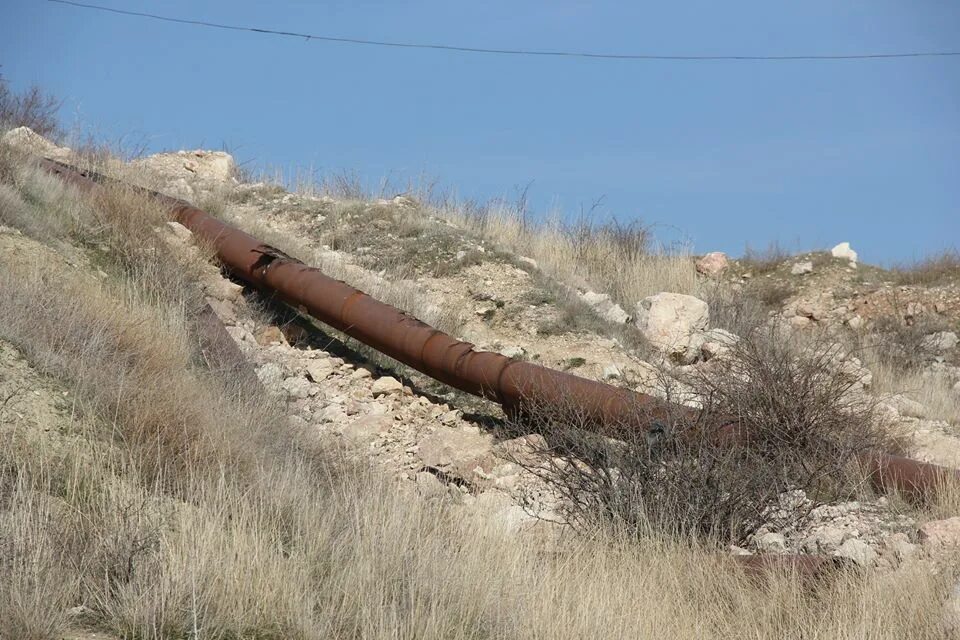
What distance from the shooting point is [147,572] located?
14.3 feet

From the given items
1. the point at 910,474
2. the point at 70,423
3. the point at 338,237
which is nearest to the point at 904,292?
the point at 338,237

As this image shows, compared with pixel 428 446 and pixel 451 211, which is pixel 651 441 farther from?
pixel 451 211

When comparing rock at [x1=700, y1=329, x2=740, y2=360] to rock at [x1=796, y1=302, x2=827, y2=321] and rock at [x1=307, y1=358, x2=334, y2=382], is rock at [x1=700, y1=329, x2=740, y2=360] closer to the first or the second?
rock at [x1=307, y1=358, x2=334, y2=382]

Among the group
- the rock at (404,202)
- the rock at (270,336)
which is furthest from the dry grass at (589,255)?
the rock at (270,336)

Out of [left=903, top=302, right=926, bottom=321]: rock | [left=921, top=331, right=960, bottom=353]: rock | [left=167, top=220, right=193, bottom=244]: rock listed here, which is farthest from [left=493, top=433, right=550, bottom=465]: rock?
[left=903, top=302, right=926, bottom=321]: rock

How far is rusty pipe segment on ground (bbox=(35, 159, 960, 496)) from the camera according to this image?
764 centimetres

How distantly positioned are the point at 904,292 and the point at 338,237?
961cm

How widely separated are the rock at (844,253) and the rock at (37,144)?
12.6m

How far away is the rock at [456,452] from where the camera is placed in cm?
810

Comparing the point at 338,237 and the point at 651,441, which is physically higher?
the point at 338,237

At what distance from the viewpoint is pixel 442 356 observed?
8.98 meters

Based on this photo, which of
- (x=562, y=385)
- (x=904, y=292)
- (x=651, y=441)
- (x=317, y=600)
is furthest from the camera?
(x=904, y=292)

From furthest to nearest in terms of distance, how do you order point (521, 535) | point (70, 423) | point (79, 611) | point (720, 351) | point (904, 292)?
point (904, 292), point (720, 351), point (521, 535), point (70, 423), point (79, 611)

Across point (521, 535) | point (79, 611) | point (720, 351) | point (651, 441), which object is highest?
point (720, 351)
